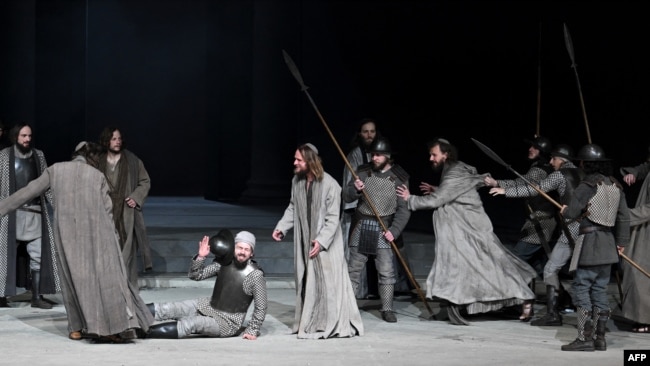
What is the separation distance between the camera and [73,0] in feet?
63.3

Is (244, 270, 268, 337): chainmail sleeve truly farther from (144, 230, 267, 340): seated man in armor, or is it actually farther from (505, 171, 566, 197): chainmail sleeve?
(505, 171, 566, 197): chainmail sleeve

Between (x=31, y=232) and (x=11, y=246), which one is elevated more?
(x=31, y=232)

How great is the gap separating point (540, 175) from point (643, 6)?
2.88m

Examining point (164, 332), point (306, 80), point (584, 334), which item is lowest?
point (164, 332)

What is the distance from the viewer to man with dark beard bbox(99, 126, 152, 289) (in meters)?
10.8

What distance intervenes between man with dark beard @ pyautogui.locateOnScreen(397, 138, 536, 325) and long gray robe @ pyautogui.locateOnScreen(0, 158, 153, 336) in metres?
2.52

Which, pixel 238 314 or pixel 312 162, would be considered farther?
pixel 312 162

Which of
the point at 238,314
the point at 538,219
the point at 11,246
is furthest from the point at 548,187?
the point at 11,246

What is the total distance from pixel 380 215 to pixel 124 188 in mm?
2321

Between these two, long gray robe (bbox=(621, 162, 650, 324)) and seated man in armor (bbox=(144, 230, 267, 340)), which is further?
long gray robe (bbox=(621, 162, 650, 324))

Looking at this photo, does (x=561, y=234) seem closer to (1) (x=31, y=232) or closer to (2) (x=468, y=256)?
(2) (x=468, y=256)

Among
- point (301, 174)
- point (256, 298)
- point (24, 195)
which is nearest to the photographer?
point (24, 195)

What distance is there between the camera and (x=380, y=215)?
33.4 feet

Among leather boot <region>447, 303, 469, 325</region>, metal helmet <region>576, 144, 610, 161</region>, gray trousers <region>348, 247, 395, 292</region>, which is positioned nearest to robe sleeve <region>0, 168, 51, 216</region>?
gray trousers <region>348, 247, 395, 292</region>
